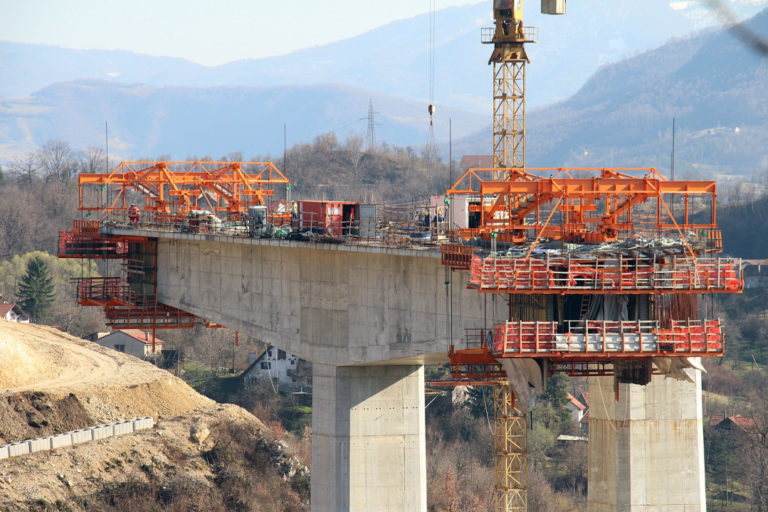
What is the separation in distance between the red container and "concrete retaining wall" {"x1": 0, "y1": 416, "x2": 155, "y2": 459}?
1108 inches

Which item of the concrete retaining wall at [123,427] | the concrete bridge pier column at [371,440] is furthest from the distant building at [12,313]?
the concrete bridge pier column at [371,440]

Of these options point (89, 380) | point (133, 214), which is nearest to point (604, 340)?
point (133, 214)

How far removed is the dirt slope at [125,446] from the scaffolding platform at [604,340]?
4069cm

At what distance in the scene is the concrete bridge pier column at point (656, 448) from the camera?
181 feet

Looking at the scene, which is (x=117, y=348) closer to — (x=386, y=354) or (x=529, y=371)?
(x=386, y=354)

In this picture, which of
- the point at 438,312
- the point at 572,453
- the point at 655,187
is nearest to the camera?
the point at 655,187

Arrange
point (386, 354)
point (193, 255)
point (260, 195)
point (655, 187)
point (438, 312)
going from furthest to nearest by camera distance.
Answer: point (260, 195), point (193, 255), point (386, 354), point (438, 312), point (655, 187)

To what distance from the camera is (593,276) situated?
44.2 metres

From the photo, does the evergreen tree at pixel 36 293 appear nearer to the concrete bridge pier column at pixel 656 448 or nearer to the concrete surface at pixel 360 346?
the concrete surface at pixel 360 346

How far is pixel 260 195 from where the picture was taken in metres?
90.2

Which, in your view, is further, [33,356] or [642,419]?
[33,356]

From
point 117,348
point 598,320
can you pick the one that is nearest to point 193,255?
point 598,320

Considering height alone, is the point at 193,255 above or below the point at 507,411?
above

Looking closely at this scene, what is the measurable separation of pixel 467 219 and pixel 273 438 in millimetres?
44565
